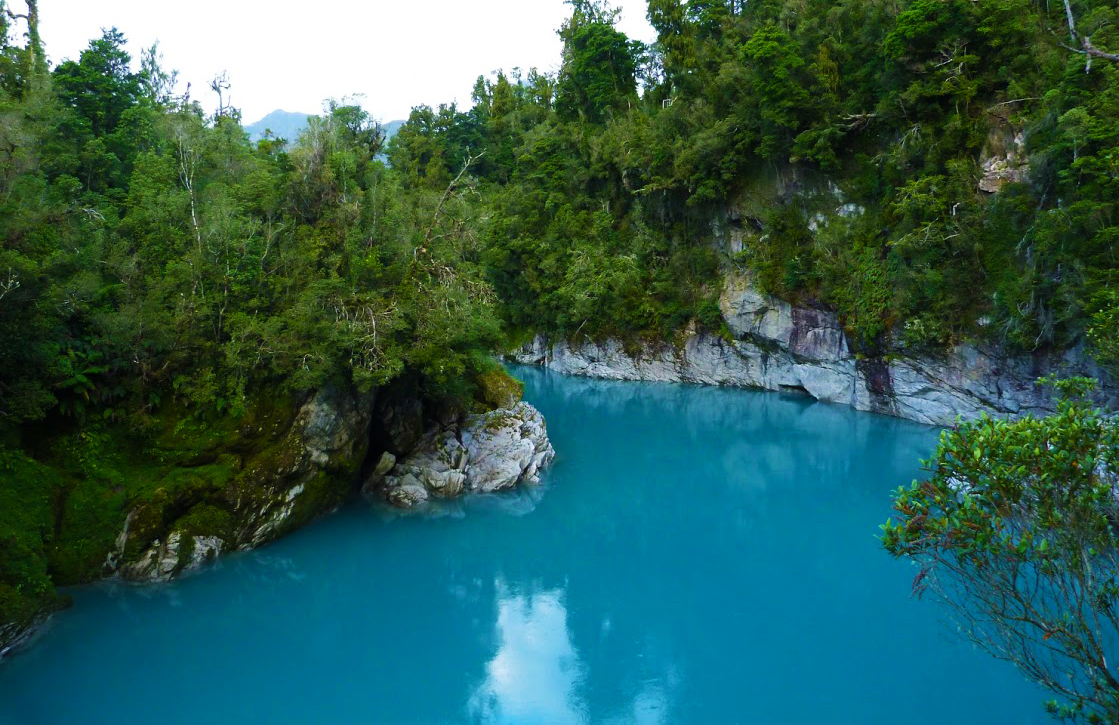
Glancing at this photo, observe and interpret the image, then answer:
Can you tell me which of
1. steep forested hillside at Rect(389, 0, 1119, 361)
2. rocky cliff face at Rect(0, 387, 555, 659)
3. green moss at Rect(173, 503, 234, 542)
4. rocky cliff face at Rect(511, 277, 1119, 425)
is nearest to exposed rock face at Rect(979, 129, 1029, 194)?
steep forested hillside at Rect(389, 0, 1119, 361)

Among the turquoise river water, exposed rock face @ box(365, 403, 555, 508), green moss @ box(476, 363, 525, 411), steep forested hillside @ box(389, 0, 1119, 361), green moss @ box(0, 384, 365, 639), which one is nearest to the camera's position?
the turquoise river water

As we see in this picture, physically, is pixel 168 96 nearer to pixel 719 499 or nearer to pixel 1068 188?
pixel 719 499

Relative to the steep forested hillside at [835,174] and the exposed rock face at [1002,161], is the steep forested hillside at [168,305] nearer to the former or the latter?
the steep forested hillside at [835,174]

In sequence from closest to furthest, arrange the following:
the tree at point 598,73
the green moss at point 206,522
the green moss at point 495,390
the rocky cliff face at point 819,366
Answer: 1. the green moss at point 206,522
2. the green moss at point 495,390
3. the rocky cliff face at point 819,366
4. the tree at point 598,73

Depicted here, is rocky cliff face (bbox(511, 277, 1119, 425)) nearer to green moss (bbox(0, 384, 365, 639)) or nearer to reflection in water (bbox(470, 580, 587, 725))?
reflection in water (bbox(470, 580, 587, 725))

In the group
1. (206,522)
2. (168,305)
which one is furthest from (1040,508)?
(168,305)

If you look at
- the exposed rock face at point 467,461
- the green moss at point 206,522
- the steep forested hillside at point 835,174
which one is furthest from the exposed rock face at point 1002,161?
the green moss at point 206,522

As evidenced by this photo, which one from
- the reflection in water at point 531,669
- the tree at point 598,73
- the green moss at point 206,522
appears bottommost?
the reflection in water at point 531,669
